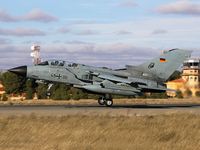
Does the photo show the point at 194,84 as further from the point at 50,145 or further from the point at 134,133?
the point at 50,145

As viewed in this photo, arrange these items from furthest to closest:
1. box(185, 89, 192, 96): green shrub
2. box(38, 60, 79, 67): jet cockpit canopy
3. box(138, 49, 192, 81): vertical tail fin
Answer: box(185, 89, 192, 96): green shrub < box(138, 49, 192, 81): vertical tail fin < box(38, 60, 79, 67): jet cockpit canopy

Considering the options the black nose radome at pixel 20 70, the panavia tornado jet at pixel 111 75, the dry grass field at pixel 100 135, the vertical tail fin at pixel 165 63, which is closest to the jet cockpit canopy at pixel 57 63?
the panavia tornado jet at pixel 111 75

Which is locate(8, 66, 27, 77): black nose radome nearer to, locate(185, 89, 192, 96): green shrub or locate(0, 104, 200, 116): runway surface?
locate(0, 104, 200, 116): runway surface

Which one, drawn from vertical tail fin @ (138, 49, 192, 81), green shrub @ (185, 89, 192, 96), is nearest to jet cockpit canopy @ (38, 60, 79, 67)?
vertical tail fin @ (138, 49, 192, 81)

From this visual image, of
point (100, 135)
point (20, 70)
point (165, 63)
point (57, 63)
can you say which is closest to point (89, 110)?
point (57, 63)

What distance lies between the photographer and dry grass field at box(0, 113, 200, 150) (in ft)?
35.1

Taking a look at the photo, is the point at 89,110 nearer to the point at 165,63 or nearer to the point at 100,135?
the point at 165,63

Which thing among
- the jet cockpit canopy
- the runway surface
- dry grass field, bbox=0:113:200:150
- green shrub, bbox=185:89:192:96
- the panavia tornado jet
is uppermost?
the jet cockpit canopy

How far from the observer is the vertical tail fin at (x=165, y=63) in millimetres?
28719

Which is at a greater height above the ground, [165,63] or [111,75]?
[165,63]

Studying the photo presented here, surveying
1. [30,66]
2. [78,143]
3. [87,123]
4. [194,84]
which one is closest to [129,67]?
[194,84]

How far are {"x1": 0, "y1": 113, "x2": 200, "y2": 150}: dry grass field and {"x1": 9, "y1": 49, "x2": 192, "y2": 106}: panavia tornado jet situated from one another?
31.8 feet

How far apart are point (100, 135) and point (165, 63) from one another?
17.6 meters

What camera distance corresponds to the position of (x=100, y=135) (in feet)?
41.7
